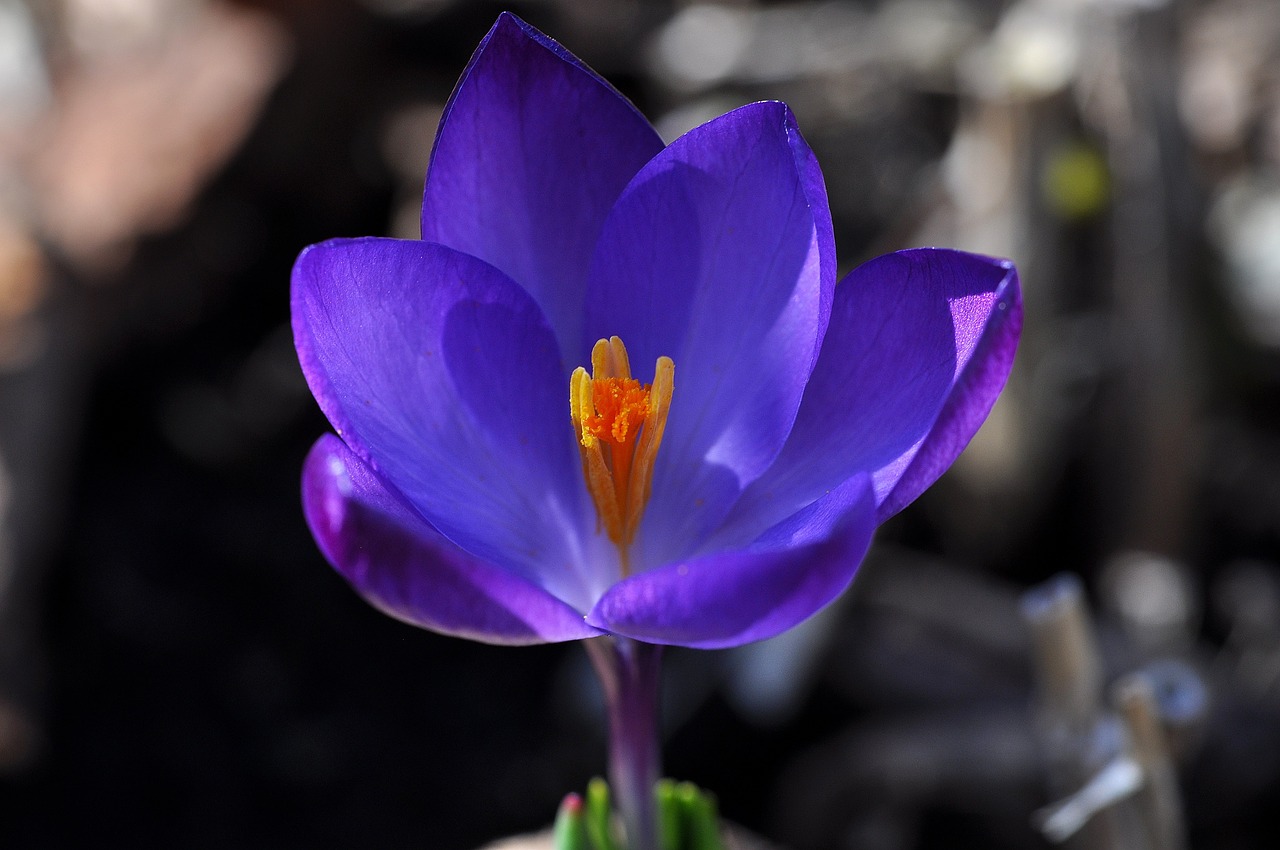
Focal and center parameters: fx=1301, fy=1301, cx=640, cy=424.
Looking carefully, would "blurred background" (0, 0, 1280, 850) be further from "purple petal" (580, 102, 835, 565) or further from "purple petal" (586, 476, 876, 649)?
"purple petal" (586, 476, 876, 649)

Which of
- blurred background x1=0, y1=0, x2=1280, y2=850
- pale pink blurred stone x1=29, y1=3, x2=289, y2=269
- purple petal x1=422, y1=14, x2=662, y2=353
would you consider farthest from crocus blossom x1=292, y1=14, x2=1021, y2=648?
pale pink blurred stone x1=29, y1=3, x2=289, y2=269

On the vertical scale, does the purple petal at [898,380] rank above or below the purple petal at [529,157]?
below

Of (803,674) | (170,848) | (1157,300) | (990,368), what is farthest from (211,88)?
(990,368)

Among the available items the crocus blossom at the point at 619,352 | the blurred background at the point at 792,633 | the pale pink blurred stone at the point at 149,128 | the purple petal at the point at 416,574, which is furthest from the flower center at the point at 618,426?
the pale pink blurred stone at the point at 149,128

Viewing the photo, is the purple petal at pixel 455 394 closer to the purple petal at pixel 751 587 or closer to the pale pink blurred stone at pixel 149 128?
the purple petal at pixel 751 587

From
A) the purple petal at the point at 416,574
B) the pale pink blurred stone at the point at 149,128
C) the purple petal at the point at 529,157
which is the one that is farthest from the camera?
the pale pink blurred stone at the point at 149,128

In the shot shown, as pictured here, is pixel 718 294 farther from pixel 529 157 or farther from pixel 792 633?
pixel 792 633

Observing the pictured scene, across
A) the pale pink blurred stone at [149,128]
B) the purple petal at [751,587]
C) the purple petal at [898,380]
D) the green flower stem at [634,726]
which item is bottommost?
the green flower stem at [634,726]
